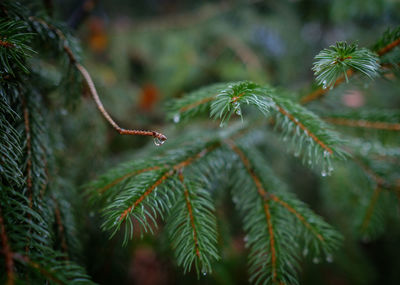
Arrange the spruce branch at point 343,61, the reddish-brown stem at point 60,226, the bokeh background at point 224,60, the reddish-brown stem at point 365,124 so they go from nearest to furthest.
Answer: the spruce branch at point 343,61, the reddish-brown stem at point 60,226, the reddish-brown stem at point 365,124, the bokeh background at point 224,60

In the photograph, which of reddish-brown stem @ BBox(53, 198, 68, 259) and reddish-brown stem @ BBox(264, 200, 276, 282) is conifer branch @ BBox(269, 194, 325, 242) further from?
reddish-brown stem @ BBox(53, 198, 68, 259)

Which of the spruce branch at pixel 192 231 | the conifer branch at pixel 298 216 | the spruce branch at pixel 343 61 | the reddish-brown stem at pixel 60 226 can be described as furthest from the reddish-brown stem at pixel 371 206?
the reddish-brown stem at pixel 60 226

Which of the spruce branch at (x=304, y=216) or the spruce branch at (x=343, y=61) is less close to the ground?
the spruce branch at (x=343, y=61)

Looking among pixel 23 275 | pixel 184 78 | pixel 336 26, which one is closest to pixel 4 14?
pixel 23 275

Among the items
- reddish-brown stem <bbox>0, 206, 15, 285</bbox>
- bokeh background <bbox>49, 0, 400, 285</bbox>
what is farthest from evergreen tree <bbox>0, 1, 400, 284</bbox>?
bokeh background <bbox>49, 0, 400, 285</bbox>

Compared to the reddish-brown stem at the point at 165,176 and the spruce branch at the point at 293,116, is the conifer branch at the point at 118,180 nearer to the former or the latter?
the reddish-brown stem at the point at 165,176

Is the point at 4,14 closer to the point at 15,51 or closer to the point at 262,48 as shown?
the point at 15,51

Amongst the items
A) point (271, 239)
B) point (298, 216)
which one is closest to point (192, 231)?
point (271, 239)
